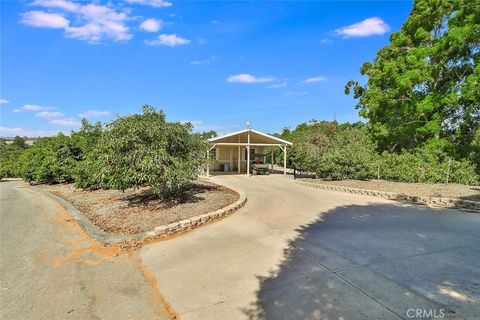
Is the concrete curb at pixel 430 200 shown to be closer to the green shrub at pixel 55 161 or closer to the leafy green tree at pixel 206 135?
the leafy green tree at pixel 206 135

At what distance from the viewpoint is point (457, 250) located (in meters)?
4.64

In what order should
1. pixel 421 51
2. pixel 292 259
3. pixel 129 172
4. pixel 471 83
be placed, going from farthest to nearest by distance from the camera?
pixel 421 51 → pixel 471 83 → pixel 129 172 → pixel 292 259

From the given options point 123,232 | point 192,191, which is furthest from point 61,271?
point 192,191

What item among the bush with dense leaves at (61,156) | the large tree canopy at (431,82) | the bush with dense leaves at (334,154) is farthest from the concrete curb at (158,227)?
the large tree canopy at (431,82)

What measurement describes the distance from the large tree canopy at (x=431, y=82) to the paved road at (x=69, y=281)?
57.3 feet

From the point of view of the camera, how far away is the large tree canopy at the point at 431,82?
15.4 m

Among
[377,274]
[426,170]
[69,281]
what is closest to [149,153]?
[69,281]

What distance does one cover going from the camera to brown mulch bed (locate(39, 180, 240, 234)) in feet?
22.9

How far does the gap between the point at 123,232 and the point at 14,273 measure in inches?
82.0

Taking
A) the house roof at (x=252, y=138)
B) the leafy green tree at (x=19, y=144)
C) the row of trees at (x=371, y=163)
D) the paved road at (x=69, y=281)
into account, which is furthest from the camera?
the leafy green tree at (x=19, y=144)

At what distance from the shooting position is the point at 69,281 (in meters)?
4.33

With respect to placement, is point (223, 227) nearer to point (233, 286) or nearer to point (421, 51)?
point (233, 286)

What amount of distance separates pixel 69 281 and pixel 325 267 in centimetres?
396

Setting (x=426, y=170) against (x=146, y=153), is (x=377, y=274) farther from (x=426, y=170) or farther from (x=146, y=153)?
(x=426, y=170)
